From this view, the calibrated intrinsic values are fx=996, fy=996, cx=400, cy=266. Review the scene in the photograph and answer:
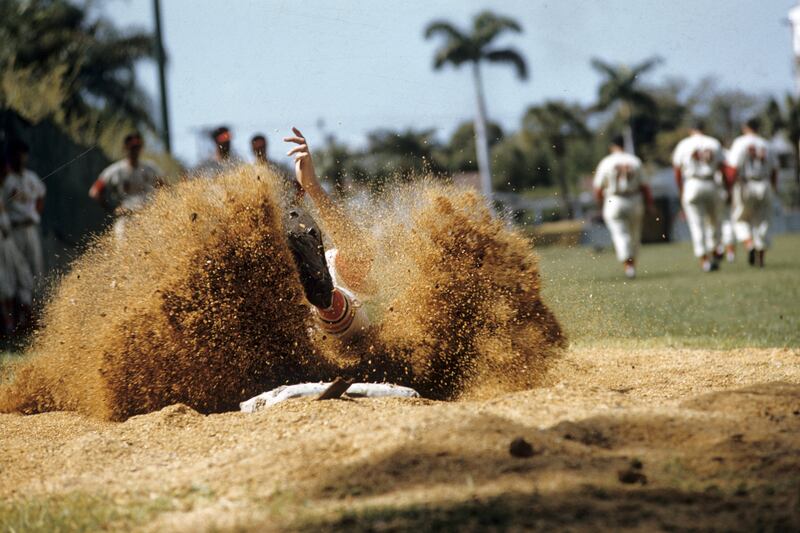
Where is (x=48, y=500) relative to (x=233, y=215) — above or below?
below

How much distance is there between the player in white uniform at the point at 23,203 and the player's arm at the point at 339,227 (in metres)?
6.63

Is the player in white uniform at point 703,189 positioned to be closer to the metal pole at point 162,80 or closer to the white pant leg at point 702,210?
the white pant leg at point 702,210

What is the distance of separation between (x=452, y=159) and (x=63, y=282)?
70.9m

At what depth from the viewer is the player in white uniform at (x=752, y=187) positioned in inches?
706

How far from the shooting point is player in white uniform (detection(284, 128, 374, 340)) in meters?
5.42

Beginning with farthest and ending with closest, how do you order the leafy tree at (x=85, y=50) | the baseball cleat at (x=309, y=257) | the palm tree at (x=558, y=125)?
the palm tree at (x=558, y=125)
the leafy tree at (x=85, y=50)
the baseball cleat at (x=309, y=257)

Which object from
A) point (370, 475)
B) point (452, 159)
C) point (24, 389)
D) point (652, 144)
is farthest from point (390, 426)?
point (652, 144)

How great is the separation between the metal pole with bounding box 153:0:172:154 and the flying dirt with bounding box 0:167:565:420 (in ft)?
44.4

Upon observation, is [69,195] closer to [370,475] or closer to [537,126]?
[370,475]

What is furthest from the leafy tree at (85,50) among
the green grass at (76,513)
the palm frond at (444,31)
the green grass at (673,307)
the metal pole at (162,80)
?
the green grass at (76,513)

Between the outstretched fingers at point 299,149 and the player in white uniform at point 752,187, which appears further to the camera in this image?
the player in white uniform at point 752,187

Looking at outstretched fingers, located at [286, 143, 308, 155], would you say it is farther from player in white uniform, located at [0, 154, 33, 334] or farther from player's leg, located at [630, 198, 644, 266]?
player's leg, located at [630, 198, 644, 266]

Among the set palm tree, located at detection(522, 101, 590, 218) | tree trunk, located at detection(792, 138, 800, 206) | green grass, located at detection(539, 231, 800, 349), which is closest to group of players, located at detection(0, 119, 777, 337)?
green grass, located at detection(539, 231, 800, 349)

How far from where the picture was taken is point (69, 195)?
57.2 ft
